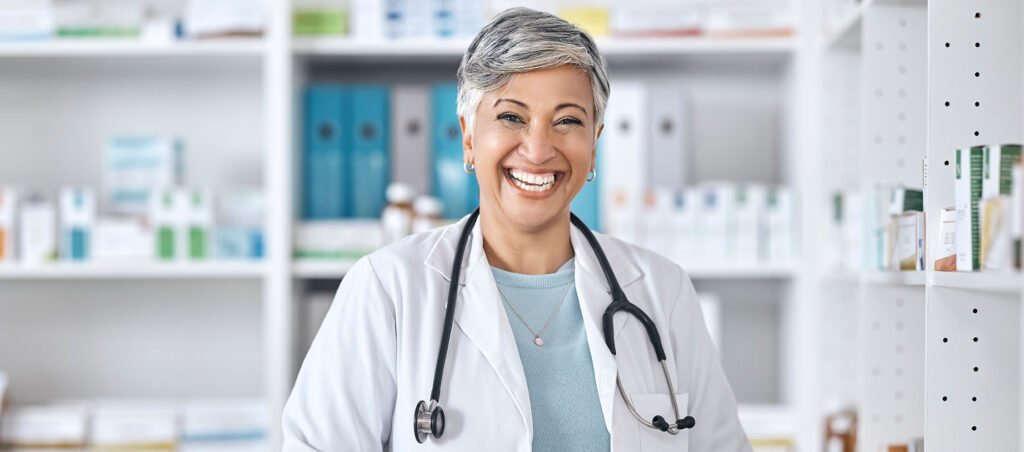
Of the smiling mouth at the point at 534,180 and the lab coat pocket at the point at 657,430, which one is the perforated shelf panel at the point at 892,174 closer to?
the lab coat pocket at the point at 657,430

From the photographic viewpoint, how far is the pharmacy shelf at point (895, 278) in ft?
4.82

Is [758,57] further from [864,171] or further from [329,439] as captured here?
[329,439]

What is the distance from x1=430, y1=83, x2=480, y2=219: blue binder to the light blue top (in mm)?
1096

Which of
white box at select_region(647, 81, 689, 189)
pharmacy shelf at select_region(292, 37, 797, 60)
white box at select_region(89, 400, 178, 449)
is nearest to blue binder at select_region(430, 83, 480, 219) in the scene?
pharmacy shelf at select_region(292, 37, 797, 60)

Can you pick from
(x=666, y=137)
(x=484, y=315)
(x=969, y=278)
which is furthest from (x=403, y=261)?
(x=666, y=137)

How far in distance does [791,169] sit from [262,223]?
1339 mm

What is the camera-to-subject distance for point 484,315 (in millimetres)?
1356

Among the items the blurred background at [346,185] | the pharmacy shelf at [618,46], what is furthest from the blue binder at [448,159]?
the pharmacy shelf at [618,46]

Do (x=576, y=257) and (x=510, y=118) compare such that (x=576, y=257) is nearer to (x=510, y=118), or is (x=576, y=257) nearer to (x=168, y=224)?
(x=510, y=118)

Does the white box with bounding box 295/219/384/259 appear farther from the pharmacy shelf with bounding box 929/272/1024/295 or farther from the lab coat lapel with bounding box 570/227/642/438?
the pharmacy shelf with bounding box 929/272/1024/295

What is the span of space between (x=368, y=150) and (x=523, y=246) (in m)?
1.16

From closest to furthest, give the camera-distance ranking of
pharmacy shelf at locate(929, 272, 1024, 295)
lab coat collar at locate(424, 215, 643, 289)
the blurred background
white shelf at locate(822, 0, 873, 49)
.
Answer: pharmacy shelf at locate(929, 272, 1024, 295), lab coat collar at locate(424, 215, 643, 289), white shelf at locate(822, 0, 873, 49), the blurred background

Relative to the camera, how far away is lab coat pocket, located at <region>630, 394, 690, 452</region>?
1341 mm

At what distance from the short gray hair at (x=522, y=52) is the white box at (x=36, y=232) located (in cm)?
149
